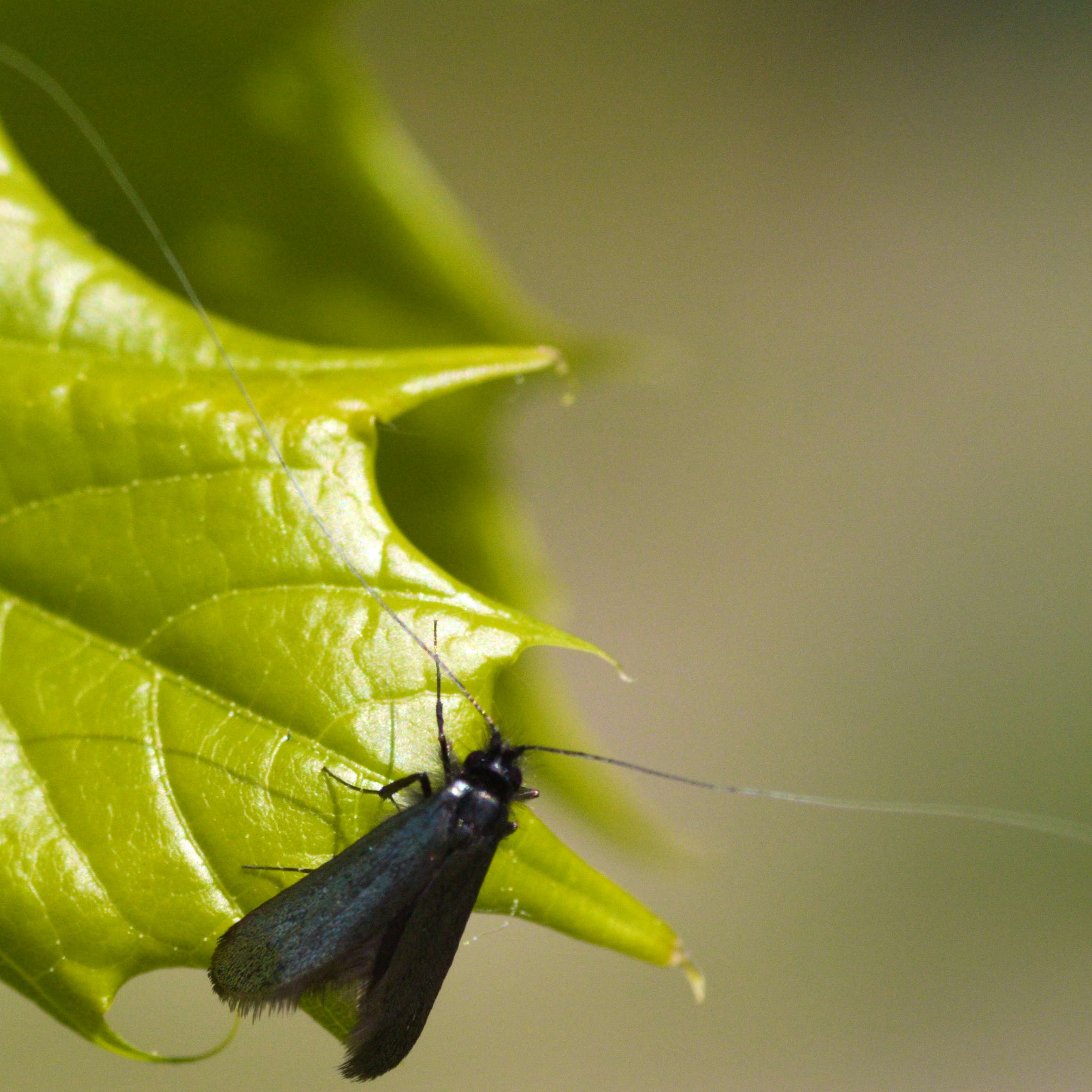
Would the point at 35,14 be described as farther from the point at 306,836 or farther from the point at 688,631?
the point at 688,631

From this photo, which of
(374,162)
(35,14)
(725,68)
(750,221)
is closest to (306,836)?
(374,162)

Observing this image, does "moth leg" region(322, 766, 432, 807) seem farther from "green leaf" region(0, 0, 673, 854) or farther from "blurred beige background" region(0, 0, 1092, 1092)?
"blurred beige background" region(0, 0, 1092, 1092)

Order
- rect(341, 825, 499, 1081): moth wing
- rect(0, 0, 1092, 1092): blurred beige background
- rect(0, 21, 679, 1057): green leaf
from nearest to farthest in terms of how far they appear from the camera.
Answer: rect(0, 21, 679, 1057): green leaf < rect(341, 825, 499, 1081): moth wing < rect(0, 0, 1092, 1092): blurred beige background

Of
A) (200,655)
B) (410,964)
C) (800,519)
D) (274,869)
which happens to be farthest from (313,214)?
(800,519)

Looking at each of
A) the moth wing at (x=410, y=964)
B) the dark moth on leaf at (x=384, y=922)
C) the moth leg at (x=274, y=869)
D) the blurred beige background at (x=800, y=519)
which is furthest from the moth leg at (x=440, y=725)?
the blurred beige background at (x=800, y=519)

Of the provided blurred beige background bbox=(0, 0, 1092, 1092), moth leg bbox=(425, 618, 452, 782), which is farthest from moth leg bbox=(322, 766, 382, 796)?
blurred beige background bbox=(0, 0, 1092, 1092)

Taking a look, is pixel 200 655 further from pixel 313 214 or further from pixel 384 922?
pixel 313 214

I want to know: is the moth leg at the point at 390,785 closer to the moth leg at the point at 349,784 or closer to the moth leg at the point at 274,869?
the moth leg at the point at 349,784
